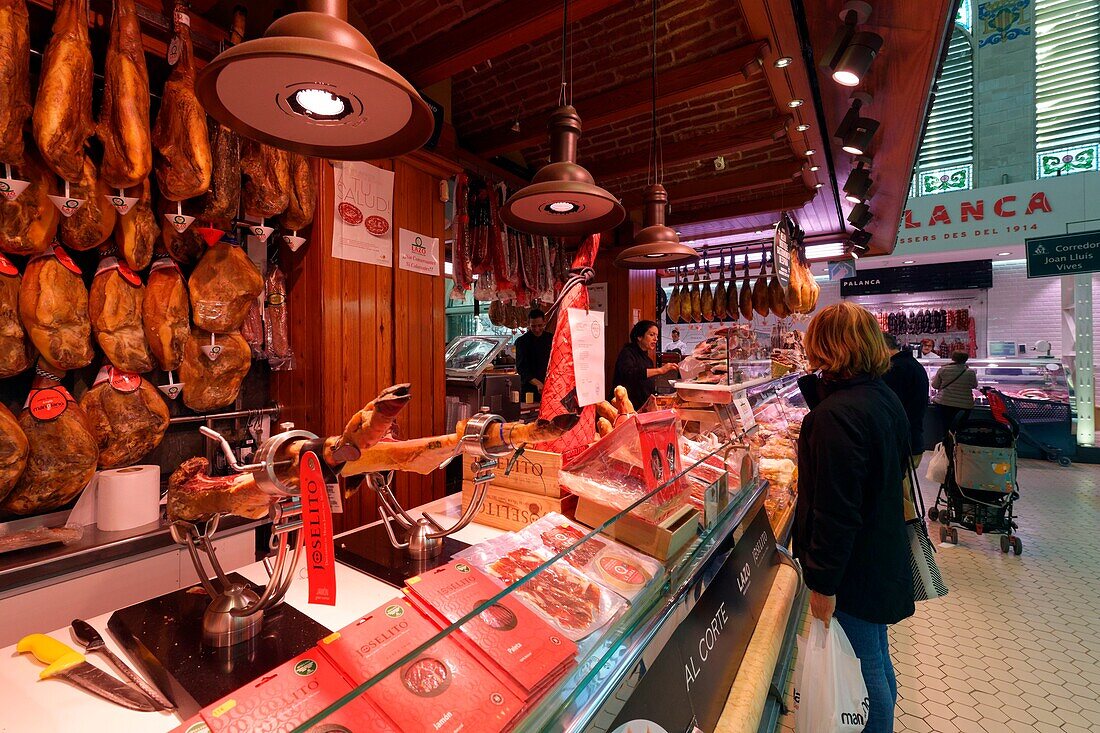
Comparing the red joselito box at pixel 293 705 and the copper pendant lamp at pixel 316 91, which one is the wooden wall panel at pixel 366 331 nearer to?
the copper pendant lamp at pixel 316 91

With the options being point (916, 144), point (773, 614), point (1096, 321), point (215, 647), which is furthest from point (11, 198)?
point (1096, 321)

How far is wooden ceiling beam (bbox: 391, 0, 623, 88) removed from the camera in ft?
8.68

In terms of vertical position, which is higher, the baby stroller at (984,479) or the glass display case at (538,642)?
the glass display case at (538,642)

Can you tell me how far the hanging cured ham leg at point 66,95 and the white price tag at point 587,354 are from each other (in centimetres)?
192

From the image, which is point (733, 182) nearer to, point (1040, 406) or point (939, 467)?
point (939, 467)

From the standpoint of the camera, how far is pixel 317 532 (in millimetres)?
Answer: 834

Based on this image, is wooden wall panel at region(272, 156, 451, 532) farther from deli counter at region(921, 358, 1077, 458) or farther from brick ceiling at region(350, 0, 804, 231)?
deli counter at region(921, 358, 1077, 458)

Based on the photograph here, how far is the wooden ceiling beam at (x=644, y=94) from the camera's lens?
10.3 feet

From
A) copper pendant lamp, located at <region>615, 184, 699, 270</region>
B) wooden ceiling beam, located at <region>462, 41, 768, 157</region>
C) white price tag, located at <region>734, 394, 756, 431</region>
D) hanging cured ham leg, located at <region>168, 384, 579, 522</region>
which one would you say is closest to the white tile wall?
wooden ceiling beam, located at <region>462, 41, 768, 157</region>

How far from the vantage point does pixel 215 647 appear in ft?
3.62

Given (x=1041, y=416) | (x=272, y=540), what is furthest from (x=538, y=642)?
(x=1041, y=416)

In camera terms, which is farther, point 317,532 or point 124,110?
point 124,110

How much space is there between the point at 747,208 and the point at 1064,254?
6.94 m

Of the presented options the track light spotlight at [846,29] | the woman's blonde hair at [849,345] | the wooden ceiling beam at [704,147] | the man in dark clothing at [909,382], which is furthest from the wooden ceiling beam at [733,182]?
the woman's blonde hair at [849,345]
